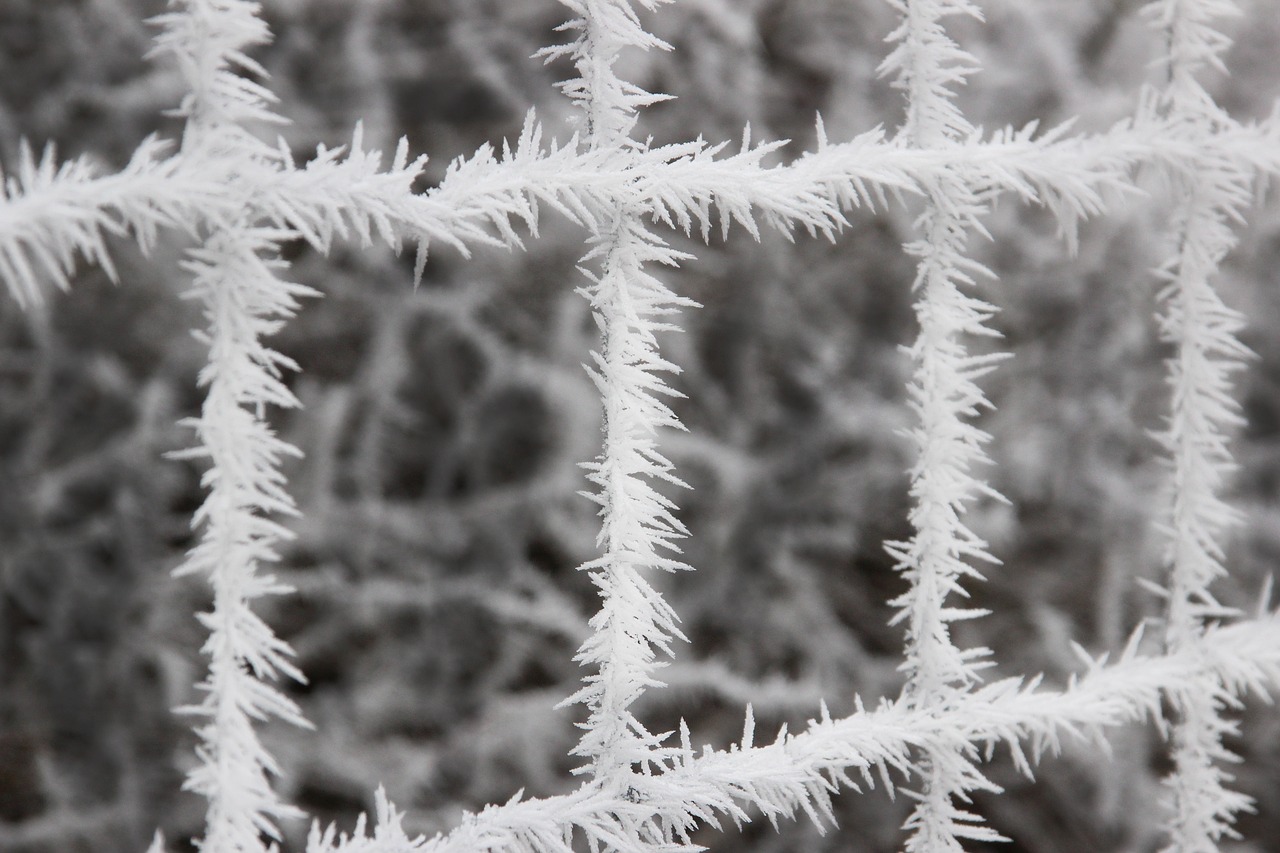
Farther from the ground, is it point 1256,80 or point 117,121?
point 1256,80

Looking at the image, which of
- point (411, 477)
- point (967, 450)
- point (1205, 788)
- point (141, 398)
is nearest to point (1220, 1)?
point (967, 450)

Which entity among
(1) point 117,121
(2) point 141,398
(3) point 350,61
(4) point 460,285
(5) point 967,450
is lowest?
(5) point 967,450

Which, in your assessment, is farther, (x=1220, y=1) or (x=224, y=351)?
(x=1220, y=1)

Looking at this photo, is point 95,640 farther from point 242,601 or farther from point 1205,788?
point 1205,788

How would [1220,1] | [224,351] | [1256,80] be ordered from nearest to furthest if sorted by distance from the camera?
[224,351] < [1220,1] < [1256,80]

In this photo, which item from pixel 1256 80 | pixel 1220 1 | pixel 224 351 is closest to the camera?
pixel 224 351

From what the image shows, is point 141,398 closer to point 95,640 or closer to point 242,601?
point 95,640

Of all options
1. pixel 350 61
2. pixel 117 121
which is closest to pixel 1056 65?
pixel 350 61
